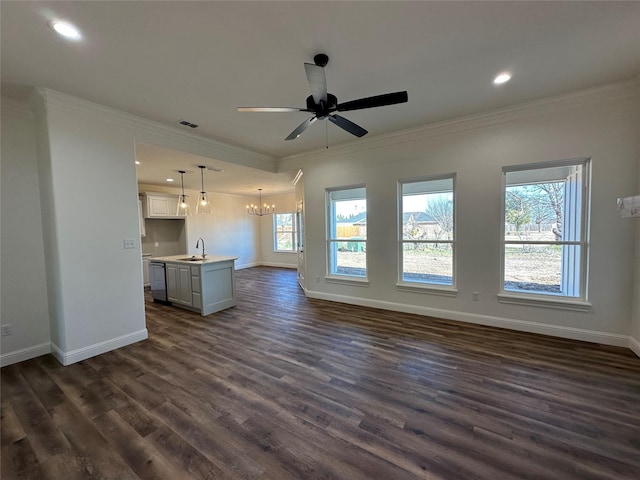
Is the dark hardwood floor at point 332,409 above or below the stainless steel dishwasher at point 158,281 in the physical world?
below

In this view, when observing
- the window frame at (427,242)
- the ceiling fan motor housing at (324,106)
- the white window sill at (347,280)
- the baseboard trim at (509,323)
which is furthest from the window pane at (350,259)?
the ceiling fan motor housing at (324,106)

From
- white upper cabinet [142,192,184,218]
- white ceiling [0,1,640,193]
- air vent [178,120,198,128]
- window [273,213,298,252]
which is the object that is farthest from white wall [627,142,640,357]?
white upper cabinet [142,192,184,218]

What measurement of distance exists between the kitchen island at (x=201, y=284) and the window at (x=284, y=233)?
183 inches

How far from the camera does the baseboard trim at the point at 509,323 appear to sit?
3004mm

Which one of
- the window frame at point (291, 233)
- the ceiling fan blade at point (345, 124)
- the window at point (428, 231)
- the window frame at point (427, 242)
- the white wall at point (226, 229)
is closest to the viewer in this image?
the ceiling fan blade at point (345, 124)

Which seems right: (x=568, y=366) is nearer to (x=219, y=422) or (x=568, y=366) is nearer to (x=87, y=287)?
(x=219, y=422)

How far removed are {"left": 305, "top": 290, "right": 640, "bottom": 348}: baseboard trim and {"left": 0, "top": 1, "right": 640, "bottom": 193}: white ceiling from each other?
2819 mm

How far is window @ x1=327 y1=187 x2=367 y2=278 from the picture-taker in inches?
188

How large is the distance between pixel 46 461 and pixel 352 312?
353 centimetres

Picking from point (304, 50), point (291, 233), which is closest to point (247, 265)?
point (291, 233)

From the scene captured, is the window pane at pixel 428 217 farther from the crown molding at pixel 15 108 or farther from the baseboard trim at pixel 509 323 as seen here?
the crown molding at pixel 15 108

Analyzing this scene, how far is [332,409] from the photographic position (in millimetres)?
2029

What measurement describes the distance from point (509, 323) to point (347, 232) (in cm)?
282

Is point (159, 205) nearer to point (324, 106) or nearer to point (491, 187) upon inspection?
point (324, 106)
